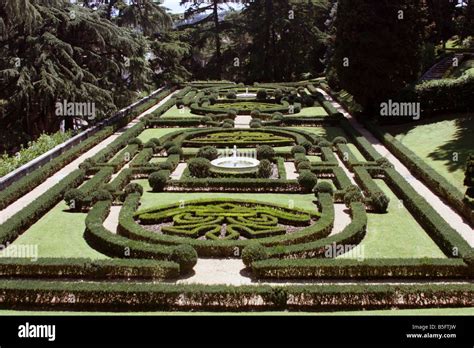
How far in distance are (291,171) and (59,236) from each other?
1011 cm

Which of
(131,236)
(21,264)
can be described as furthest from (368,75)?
(21,264)

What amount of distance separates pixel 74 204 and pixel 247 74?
140ft

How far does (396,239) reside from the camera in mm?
14789

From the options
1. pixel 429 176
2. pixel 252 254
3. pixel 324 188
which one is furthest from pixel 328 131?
pixel 252 254

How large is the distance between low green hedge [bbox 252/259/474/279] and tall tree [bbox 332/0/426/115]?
1902 centimetres

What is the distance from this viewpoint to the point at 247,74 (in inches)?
2270

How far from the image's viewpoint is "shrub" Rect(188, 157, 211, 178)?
20391mm

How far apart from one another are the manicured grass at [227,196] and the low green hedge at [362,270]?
5.17 metres

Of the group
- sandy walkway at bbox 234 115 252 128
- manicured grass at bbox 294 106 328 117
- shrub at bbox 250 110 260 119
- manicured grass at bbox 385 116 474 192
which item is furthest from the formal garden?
manicured grass at bbox 294 106 328 117

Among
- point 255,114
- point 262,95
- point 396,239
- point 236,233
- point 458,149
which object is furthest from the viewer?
point 262,95

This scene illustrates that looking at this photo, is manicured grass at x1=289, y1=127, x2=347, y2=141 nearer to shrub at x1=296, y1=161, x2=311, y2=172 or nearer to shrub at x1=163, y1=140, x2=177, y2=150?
shrub at x1=296, y1=161, x2=311, y2=172

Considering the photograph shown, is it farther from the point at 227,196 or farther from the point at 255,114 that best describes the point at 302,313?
the point at 255,114

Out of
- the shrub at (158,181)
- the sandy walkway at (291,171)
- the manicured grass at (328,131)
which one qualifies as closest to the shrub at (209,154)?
the sandy walkway at (291,171)

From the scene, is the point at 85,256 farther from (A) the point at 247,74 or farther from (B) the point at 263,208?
(A) the point at 247,74
